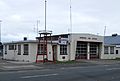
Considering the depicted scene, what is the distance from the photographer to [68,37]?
43031 mm

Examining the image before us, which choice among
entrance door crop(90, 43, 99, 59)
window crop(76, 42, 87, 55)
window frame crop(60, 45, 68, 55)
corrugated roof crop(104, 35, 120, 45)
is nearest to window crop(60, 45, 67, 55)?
window frame crop(60, 45, 68, 55)

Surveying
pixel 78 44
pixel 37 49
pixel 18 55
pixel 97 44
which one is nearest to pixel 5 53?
pixel 18 55

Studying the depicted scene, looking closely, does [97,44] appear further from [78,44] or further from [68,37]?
[68,37]

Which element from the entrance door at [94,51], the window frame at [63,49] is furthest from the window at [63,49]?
the entrance door at [94,51]

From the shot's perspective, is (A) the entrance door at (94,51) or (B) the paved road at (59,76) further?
(A) the entrance door at (94,51)

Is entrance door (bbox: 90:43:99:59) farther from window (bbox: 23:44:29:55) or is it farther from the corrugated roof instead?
the corrugated roof

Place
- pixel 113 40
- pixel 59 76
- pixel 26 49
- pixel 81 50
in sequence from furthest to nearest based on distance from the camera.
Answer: pixel 113 40 < pixel 81 50 < pixel 26 49 < pixel 59 76

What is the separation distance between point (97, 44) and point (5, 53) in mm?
15971

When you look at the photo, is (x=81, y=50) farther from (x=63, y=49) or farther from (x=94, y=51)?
(x=63, y=49)

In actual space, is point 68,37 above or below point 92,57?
above

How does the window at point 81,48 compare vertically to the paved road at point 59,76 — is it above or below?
above

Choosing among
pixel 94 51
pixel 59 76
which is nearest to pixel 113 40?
pixel 94 51

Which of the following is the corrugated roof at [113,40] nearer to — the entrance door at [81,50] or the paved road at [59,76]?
the entrance door at [81,50]

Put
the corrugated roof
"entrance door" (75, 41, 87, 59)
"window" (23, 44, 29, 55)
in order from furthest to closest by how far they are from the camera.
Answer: the corrugated roof
"entrance door" (75, 41, 87, 59)
"window" (23, 44, 29, 55)
